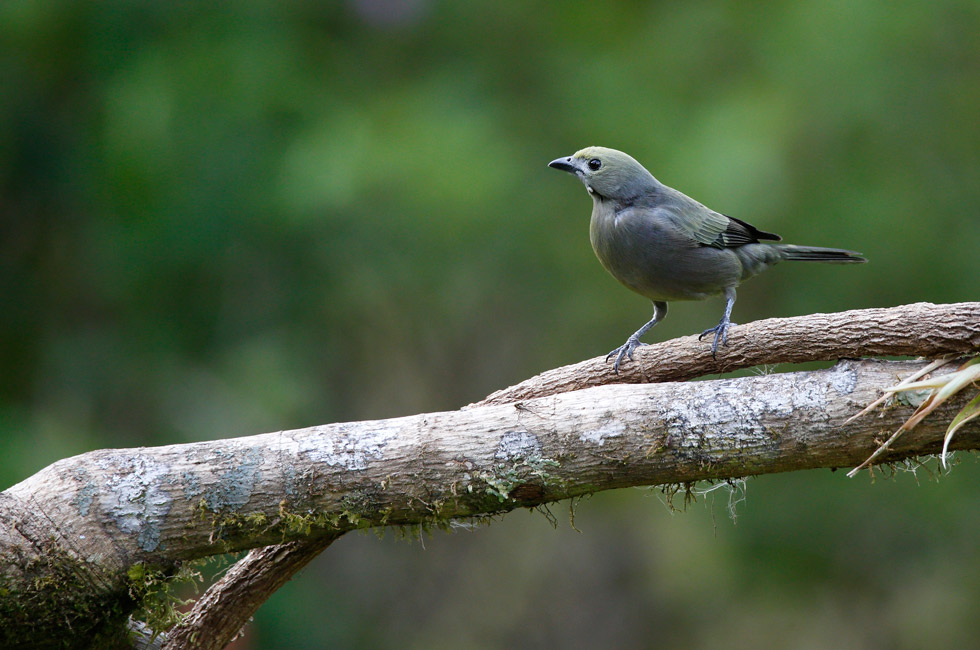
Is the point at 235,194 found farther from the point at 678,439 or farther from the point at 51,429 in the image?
the point at 678,439

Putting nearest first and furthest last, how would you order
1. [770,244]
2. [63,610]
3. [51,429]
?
[63,610] < [770,244] < [51,429]

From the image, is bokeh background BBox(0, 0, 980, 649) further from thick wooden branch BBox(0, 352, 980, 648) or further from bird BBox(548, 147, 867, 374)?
thick wooden branch BBox(0, 352, 980, 648)

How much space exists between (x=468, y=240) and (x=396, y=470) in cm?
459

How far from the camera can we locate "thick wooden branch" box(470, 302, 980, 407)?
9.14 ft

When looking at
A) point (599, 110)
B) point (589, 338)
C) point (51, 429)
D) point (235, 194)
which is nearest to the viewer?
point (51, 429)

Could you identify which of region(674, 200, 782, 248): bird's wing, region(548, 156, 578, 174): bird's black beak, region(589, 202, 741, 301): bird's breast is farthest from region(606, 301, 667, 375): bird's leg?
region(548, 156, 578, 174): bird's black beak

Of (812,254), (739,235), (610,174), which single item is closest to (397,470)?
(610,174)

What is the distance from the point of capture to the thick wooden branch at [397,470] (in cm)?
269

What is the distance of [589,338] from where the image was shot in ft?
26.1

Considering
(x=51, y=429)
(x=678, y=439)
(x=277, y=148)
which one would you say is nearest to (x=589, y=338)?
(x=277, y=148)

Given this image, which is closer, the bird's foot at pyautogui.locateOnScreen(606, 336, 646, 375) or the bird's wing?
the bird's foot at pyautogui.locateOnScreen(606, 336, 646, 375)

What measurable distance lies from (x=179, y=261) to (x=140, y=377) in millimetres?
951

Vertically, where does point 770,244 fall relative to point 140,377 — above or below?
above

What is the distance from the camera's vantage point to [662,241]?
4176 mm
